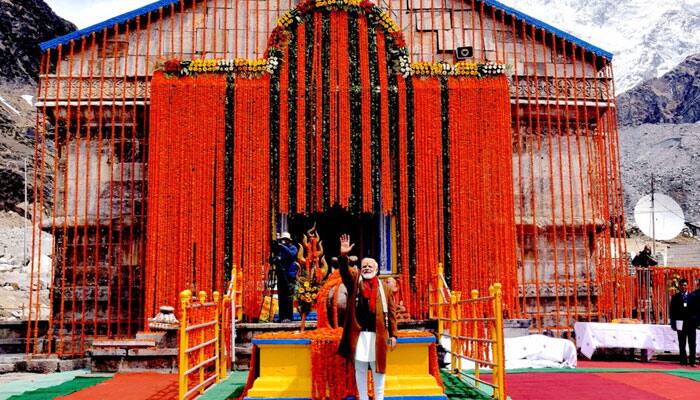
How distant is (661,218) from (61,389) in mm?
20172

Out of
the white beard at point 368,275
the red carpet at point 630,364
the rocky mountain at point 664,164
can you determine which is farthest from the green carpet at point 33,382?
the rocky mountain at point 664,164

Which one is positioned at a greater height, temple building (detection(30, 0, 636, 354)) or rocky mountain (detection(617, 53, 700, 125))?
rocky mountain (detection(617, 53, 700, 125))

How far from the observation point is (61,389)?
419 inches

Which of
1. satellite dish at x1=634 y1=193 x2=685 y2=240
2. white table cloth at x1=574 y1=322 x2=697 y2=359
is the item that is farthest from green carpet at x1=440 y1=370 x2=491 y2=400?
satellite dish at x1=634 y1=193 x2=685 y2=240

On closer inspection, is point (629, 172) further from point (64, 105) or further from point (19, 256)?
point (64, 105)

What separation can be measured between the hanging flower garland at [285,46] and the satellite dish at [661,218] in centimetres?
1139

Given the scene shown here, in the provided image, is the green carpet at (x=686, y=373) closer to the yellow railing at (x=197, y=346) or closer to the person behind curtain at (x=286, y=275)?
the person behind curtain at (x=286, y=275)

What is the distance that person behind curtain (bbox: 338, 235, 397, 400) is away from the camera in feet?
25.1

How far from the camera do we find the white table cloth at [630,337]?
45.1 feet

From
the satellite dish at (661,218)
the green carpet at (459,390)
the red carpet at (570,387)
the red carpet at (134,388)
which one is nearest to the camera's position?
the green carpet at (459,390)

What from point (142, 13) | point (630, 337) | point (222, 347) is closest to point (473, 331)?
point (222, 347)

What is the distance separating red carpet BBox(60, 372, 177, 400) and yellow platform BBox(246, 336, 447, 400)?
1.56 metres

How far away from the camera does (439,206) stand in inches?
553

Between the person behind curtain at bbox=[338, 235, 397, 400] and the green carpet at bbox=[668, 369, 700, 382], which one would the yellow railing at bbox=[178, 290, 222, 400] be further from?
the green carpet at bbox=[668, 369, 700, 382]
